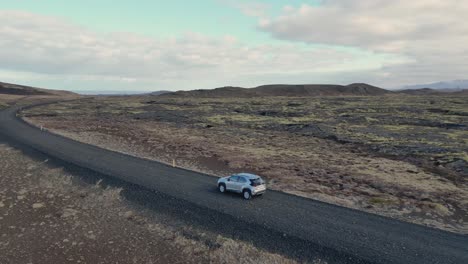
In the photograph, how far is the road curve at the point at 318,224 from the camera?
18.4m

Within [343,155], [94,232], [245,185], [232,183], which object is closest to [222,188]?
[232,183]

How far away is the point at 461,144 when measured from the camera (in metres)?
51.8

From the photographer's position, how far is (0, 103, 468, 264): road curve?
725 inches

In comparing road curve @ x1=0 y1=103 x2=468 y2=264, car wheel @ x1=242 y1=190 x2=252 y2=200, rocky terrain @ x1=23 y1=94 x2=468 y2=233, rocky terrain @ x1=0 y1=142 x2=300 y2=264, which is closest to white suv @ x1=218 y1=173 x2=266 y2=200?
car wheel @ x1=242 y1=190 x2=252 y2=200

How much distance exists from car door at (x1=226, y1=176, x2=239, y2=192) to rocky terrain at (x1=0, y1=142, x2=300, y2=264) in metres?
5.74

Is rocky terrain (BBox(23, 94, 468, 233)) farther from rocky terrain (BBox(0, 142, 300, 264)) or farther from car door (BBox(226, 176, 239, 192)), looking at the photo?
rocky terrain (BBox(0, 142, 300, 264))

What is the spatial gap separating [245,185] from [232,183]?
126 cm

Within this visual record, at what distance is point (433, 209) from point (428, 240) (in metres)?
6.11

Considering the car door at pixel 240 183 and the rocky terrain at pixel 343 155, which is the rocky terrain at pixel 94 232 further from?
the rocky terrain at pixel 343 155

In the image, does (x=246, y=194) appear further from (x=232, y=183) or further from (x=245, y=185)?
(x=232, y=183)

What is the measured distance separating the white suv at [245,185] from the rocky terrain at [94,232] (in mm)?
5763

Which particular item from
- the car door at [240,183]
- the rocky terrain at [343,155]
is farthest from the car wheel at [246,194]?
the rocky terrain at [343,155]

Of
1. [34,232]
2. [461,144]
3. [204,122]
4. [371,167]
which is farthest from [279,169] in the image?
[204,122]

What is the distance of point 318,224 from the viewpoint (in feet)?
→ 71.7
